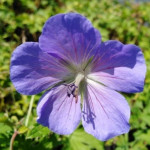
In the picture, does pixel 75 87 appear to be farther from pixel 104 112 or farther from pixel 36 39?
pixel 36 39

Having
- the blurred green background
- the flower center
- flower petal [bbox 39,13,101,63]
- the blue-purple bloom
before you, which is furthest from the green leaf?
flower petal [bbox 39,13,101,63]

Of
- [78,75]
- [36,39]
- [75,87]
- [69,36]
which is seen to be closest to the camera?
[69,36]

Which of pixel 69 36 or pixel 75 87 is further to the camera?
pixel 75 87

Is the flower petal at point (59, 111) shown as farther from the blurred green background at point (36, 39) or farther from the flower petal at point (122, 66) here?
the flower petal at point (122, 66)

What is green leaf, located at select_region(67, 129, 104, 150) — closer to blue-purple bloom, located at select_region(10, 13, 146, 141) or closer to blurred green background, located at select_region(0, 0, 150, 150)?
blurred green background, located at select_region(0, 0, 150, 150)

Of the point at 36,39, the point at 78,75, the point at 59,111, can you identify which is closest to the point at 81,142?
the point at 59,111
